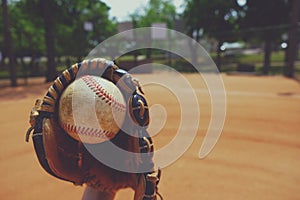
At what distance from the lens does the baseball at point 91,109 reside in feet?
5.67

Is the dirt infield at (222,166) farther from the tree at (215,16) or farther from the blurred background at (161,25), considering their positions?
the tree at (215,16)

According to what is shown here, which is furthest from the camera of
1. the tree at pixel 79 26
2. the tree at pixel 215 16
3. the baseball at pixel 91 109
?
the tree at pixel 215 16

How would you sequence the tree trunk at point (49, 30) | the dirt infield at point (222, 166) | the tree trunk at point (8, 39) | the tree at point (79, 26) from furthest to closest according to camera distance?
the tree at point (79, 26) < the tree trunk at point (49, 30) < the tree trunk at point (8, 39) < the dirt infield at point (222, 166)

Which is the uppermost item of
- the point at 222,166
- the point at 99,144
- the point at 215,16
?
the point at 215,16

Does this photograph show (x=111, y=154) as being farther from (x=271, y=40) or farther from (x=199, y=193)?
(x=271, y=40)

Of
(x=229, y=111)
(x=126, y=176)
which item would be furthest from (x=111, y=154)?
(x=229, y=111)

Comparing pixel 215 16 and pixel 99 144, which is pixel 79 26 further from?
pixel 99 144

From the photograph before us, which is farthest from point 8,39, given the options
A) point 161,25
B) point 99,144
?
point 99,144

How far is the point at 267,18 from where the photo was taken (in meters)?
19.6

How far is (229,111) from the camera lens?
655 cm

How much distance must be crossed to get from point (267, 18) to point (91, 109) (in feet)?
66.9

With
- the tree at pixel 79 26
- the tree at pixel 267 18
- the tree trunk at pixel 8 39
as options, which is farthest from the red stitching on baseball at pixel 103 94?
the tree at pixel 267 18

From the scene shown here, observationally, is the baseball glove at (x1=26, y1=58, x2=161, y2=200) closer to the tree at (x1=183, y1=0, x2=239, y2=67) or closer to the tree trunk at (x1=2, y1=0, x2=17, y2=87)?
the tree trunk at (x1=2, y1=0, x2=17, y2=87)

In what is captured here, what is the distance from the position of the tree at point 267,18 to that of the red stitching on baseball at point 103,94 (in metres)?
18.5
